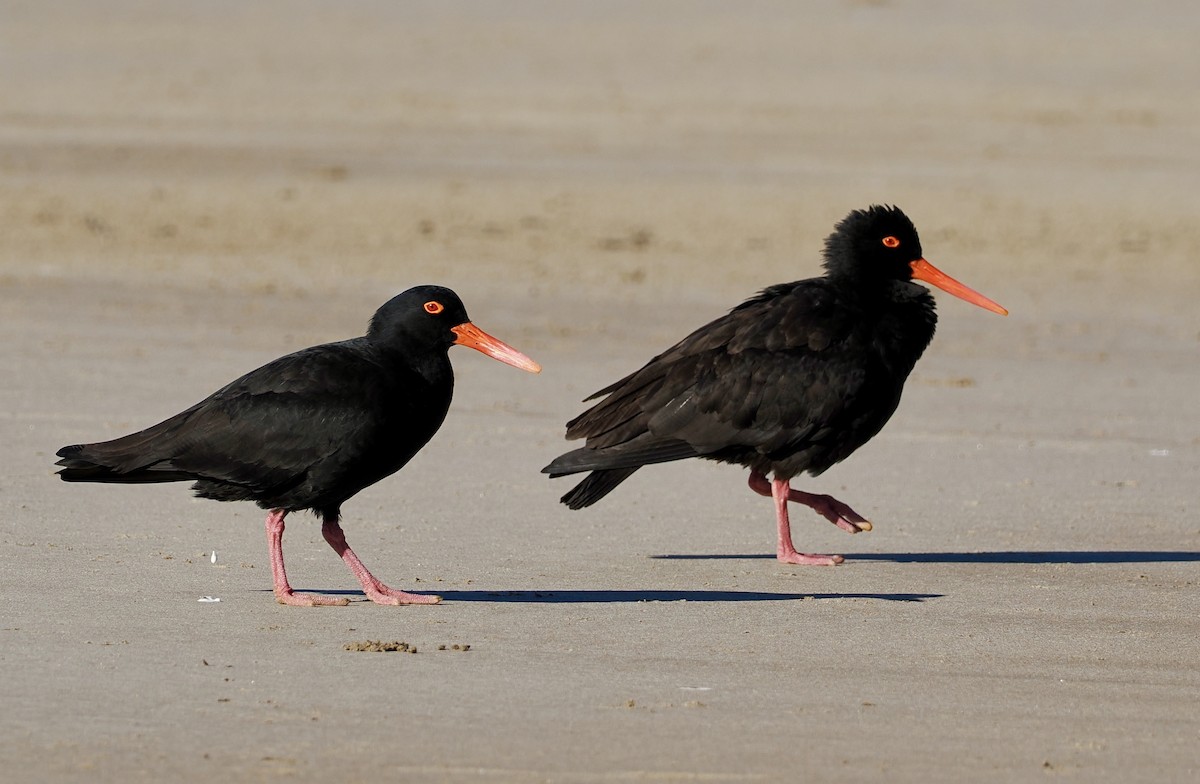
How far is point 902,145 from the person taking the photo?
27406mm

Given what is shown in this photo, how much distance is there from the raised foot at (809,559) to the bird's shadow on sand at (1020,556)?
12 cm

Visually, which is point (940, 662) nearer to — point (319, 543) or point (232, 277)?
point (319, 543)

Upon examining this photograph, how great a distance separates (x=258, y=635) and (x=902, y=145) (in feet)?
70.7

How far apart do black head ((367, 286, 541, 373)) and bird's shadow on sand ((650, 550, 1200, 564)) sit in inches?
61.0

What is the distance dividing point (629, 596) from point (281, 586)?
134 centimetres

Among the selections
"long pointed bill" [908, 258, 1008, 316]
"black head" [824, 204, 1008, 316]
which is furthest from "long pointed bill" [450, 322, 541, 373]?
"long pointed bill" [908, 258, 1008, 316]

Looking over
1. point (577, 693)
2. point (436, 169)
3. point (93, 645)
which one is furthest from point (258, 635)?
point (436, 169)

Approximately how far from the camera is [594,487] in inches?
349

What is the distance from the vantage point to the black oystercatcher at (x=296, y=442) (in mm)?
7379

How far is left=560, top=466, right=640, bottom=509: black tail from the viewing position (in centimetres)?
884

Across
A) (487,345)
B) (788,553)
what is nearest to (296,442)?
(487,345)

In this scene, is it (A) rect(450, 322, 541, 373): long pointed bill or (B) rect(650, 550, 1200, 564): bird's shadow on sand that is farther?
(B) rect(650, 550, 1200, 564): bird's shadow on sand

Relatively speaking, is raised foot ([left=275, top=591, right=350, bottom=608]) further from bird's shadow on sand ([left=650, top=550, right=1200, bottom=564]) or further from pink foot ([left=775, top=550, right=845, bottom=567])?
pink foot ([left=775, top=550, right=845, bottom=567])

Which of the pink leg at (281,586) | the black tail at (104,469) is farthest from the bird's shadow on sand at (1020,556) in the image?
the black tail at (104,469)
